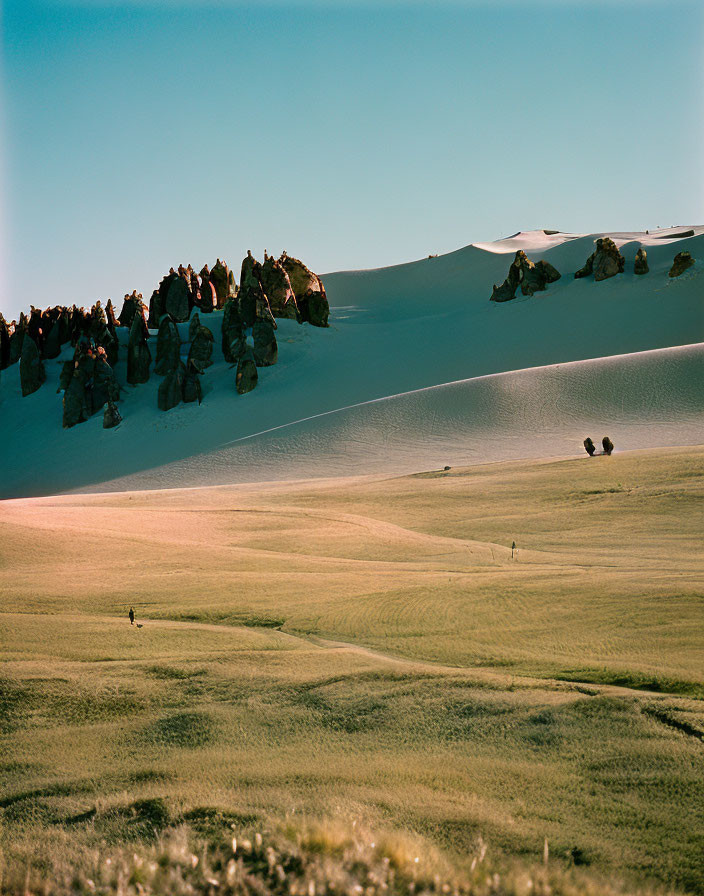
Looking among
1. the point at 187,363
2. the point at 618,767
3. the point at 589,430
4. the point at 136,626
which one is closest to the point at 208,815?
the point at 618,767

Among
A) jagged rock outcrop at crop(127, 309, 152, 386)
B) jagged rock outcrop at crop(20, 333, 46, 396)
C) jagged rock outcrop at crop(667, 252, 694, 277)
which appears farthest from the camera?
jagged rock outcrop at crop(667, 252, 694, 277)

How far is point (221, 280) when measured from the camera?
49.7 m

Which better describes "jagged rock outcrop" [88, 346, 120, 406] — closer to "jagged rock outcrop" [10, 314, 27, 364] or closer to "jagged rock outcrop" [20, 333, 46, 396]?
"jagged rock outcrop" [20, 333, 46, 396]

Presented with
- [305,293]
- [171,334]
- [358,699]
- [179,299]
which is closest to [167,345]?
[171,334]

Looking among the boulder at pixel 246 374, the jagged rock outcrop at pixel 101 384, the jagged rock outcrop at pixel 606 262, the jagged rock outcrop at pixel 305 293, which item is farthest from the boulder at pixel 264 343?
the jagged rock outcrop at pixel 606 262

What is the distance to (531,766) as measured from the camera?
8.71 feet

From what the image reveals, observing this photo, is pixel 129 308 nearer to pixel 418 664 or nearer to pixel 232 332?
pixel 232 332

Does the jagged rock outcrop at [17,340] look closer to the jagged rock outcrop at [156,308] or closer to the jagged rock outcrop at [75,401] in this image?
the jagged rock outcrop at [156,308]

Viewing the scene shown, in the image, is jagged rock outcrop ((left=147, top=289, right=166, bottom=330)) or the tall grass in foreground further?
jagged rock outcrop ((left=147, top=289, right=166, bottom=330))

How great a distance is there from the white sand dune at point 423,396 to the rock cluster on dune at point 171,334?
1.08m

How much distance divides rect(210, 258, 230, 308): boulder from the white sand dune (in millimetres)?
5714

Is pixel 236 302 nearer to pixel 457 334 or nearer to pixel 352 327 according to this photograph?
pixel 352 327

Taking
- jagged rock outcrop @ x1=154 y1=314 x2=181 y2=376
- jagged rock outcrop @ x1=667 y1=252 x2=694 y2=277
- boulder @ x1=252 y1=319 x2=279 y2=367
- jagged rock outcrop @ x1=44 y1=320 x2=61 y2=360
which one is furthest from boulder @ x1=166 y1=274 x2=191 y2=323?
jagged rock outcrop @ x1=667 y1=252 x2=694 y2=277

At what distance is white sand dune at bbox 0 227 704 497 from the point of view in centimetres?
2634
